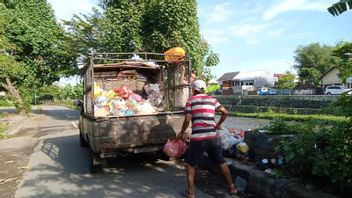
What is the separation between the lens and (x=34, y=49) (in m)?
26.4

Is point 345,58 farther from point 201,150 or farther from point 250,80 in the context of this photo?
point 250,80

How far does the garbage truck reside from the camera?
6605 mm

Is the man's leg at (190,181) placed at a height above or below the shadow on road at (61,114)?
above

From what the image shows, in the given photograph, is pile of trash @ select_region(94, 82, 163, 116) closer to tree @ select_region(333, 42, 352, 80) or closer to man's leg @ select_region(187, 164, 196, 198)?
man's leg @ select_region(187, 164, 196, 198)

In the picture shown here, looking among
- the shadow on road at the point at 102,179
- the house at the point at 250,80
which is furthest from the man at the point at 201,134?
the house at the point at 250,80

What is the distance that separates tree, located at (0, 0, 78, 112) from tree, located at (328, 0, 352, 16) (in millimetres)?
22510

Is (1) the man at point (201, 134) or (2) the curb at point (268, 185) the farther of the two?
(1) the man at point (201, 134)

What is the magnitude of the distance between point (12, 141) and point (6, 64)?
7.16m

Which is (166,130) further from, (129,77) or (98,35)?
(98,35)

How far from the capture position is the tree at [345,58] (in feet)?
13.7

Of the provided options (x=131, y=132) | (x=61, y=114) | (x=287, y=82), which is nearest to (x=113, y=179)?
(x=131, y=132)

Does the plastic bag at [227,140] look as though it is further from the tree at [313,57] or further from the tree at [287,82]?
the tree at [313,57]

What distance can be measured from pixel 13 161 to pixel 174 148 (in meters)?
4.86

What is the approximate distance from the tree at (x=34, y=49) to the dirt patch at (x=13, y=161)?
43.8ft
